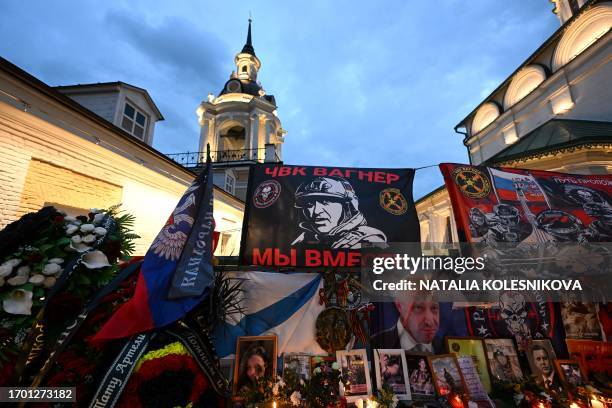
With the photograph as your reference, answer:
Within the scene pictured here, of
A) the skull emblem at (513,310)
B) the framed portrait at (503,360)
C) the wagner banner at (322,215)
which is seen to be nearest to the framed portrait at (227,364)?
the wagner banner at (322,215)

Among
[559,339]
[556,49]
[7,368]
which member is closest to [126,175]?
[7,368]

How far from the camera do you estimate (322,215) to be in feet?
13.9

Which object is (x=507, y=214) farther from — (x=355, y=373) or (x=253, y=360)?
(x=253, y=360)

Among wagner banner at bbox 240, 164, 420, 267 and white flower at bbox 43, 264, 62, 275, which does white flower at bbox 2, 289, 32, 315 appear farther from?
wagner banner at bbox 240, 164, 420, 267

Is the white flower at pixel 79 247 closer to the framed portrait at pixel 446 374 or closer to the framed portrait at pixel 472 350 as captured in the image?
the framed portrait at pixel 446 374

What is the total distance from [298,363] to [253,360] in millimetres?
594

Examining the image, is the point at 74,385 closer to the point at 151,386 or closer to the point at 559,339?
the point at 151,386

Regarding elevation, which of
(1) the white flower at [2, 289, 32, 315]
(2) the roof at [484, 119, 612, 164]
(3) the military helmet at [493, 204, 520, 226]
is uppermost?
(2) the roof at [484, 119, 612, 164]

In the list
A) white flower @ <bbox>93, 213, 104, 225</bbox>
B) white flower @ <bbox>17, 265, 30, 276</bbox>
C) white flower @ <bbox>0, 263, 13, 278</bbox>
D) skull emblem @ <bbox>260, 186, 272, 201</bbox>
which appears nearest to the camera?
white flower @ <bbox>0, 263, 13, 278</bbox>

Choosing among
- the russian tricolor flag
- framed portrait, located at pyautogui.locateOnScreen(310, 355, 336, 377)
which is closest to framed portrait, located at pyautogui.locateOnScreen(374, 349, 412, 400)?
framed portrait, located at pyautogui.locateOnScreen(310, 355, 336, 377)

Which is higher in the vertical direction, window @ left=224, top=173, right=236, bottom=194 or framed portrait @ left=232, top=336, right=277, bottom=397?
window @ left=224, top=173, right=236, bottom=194

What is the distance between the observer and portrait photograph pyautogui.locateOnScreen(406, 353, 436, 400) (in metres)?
3.47

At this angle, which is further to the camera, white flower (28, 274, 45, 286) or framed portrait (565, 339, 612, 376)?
framed portrait (565, 339, 612, 376)

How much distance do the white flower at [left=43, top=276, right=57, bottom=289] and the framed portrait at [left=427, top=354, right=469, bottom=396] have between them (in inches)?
170
